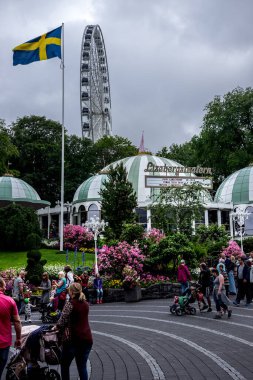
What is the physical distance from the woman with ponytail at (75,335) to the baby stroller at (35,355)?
45cm

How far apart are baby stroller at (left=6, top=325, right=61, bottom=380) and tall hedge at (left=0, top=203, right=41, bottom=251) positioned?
117ft

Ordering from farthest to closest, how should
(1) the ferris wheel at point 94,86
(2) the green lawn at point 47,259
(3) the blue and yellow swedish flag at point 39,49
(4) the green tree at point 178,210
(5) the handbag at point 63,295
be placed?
1. (1) the ferris wheel at point 94,86
2. (4) the green tree at point 178,210
3. (3) the blue and yellow swedish flag at point 39,49
4. (2) the green lawn at point 47,259
5. (5) the handbag at point 63,295

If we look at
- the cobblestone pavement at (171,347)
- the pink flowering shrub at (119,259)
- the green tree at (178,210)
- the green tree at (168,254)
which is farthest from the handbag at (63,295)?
the green tree at (178,210)

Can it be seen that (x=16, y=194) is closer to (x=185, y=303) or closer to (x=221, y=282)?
(x=185, y=303)

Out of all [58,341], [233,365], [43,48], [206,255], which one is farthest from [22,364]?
[43,48]

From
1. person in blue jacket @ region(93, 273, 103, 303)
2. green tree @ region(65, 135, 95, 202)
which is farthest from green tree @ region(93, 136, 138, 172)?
person in blue jacket @ region(93, 273, 103, 303)

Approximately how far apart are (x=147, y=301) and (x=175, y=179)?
22514 millimetres

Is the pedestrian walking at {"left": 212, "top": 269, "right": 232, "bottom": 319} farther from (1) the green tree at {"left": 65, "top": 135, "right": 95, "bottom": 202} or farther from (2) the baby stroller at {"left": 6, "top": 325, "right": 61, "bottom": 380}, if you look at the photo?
(1) the green tree at {"left": 65, "top": 135, "right": 95, "bottom": 202}

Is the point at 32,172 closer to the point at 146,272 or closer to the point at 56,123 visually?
the point at 56,123

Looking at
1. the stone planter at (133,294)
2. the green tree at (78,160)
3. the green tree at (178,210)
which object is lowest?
the stone planter at (133,294)

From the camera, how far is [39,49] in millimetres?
36562

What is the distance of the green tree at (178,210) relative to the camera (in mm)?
36025

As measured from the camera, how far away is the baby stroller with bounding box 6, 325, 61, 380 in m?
7.51

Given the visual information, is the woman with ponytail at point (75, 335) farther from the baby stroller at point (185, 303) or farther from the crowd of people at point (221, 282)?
the baby stroller at point (185, 303)
